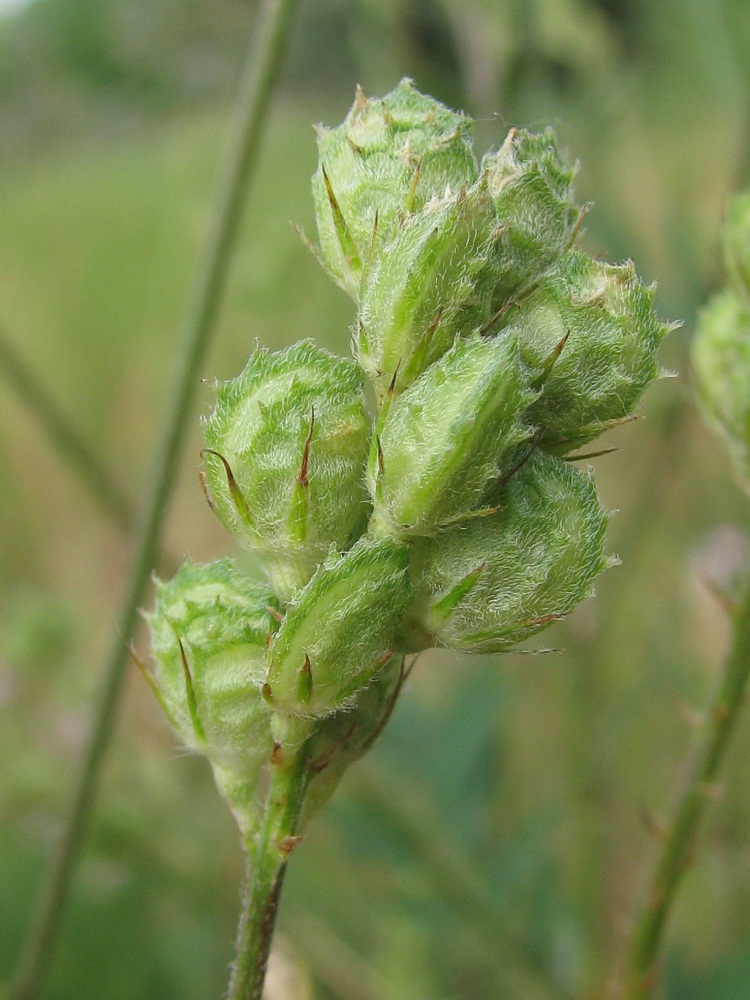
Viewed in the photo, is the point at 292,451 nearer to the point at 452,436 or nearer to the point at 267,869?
the point at 452,436

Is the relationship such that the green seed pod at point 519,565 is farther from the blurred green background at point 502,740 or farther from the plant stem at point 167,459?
the plant stem at point 167,459

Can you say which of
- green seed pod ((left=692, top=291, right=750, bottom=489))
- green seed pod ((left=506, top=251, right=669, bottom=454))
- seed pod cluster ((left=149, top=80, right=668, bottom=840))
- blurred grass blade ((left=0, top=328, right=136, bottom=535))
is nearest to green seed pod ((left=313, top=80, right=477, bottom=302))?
seed pod cluster ((left=149, top=80, right=668, bottom=840))

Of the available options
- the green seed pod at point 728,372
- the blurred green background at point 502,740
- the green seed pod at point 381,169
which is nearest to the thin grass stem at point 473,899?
the blurred green background at point 502,740

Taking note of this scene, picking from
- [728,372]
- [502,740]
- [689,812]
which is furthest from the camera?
[502,740]

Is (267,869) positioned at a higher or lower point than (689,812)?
lower

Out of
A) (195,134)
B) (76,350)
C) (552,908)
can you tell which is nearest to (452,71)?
(552,908)

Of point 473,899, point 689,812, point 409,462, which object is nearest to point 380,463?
point 409,462
